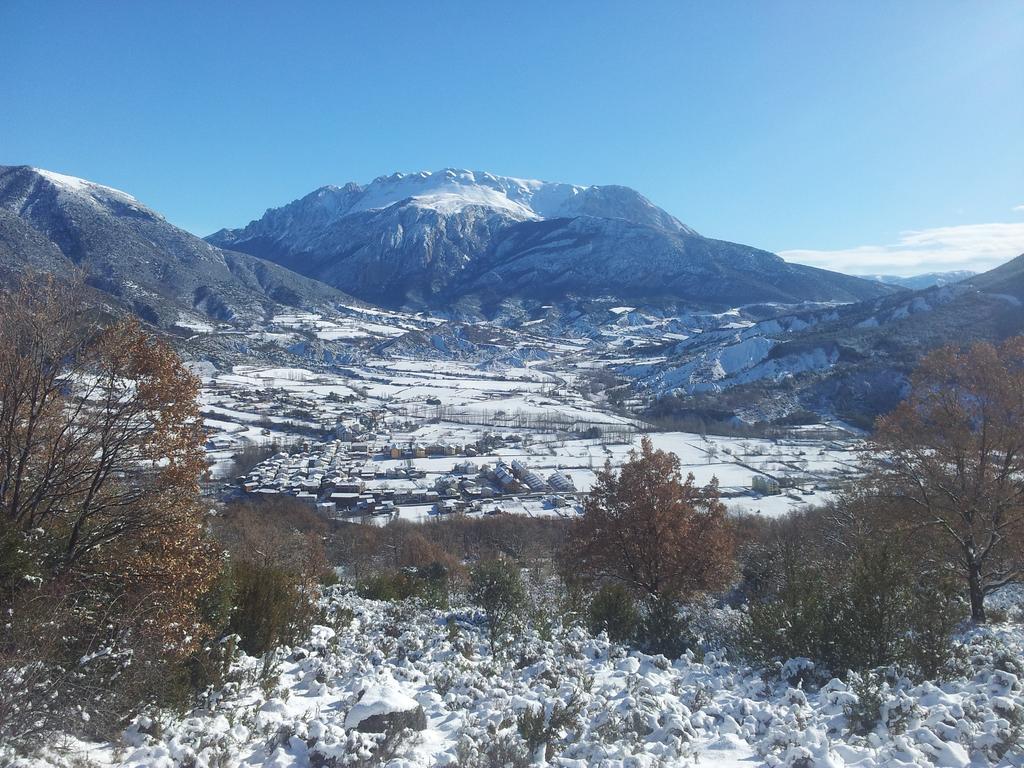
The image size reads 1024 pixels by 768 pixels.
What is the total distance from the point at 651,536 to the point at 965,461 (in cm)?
590

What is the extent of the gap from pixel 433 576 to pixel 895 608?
13.1m

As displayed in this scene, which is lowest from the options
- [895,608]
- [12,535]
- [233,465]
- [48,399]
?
[233,465]

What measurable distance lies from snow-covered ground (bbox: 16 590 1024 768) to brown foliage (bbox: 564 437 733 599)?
441 cm

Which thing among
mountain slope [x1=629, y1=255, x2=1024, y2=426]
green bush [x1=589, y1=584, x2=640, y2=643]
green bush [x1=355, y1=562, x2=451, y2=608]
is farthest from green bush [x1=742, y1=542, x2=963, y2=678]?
mountain slope [x1=629, y1=255, x2=1024, y2=426]

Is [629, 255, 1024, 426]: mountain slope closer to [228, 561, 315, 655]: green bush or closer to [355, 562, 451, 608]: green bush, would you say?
[355, 562, 451, 608]: green bush

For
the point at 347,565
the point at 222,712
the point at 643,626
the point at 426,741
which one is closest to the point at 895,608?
the point at 643,626

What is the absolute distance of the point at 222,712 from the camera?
605 cm

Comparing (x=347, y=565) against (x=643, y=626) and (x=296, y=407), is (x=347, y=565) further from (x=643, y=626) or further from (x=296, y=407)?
(x=296, y=407)

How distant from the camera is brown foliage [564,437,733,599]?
497 inches

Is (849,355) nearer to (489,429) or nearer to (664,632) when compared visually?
(489,429)

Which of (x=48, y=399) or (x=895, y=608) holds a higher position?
(x=48, y=399)

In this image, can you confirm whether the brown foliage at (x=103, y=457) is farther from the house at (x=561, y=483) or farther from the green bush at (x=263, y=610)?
the house at (x=561, y=483)

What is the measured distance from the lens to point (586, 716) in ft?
19.5

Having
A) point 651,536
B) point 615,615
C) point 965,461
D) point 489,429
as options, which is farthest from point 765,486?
point 615,615
